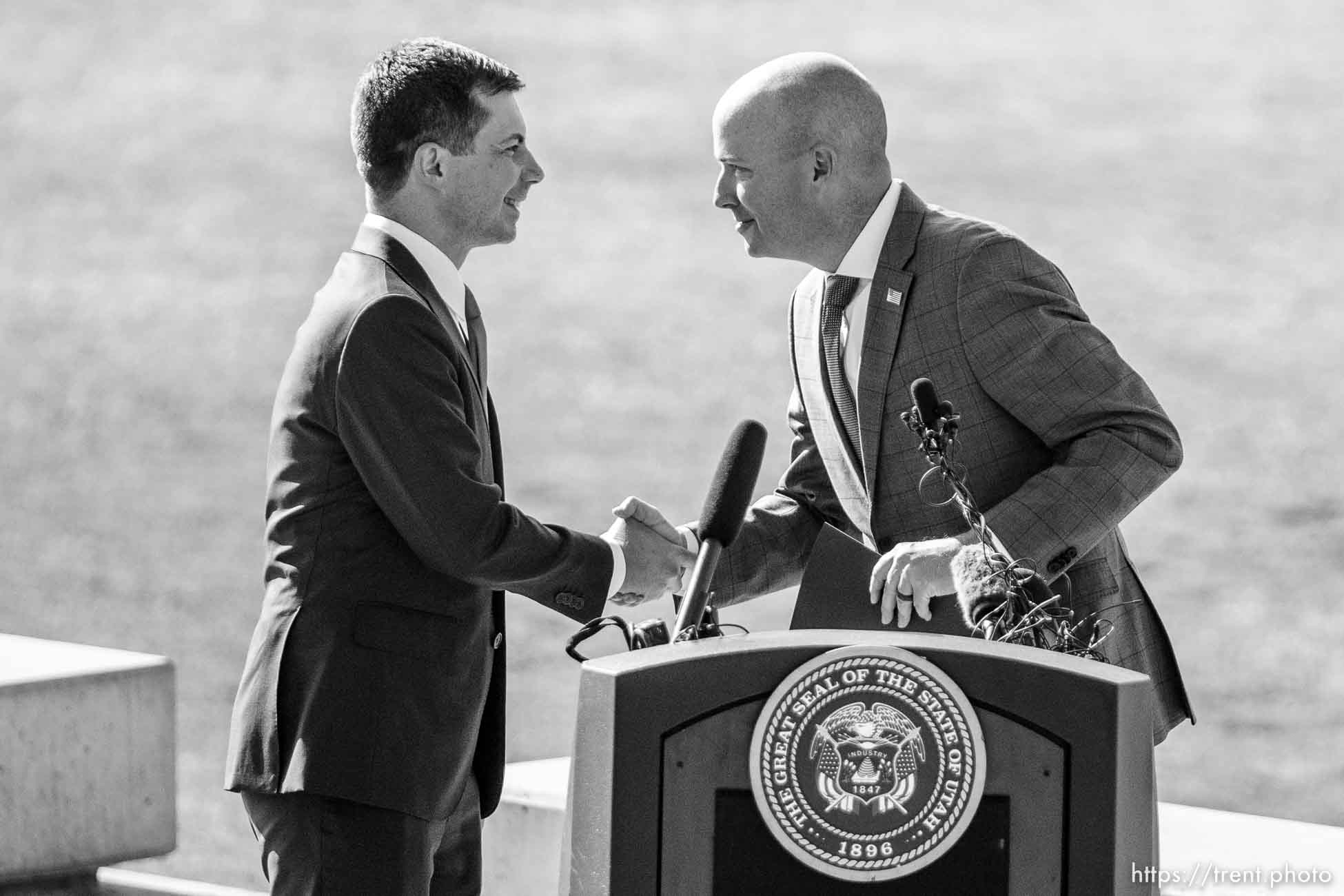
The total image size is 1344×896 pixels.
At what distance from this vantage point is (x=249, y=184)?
1361 centimetres

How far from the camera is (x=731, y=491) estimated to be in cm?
205

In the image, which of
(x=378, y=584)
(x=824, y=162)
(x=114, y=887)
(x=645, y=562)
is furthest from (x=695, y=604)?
(x=114, y=887)

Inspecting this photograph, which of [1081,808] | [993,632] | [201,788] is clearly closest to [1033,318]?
[993,632]

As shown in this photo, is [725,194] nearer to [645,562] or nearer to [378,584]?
[645,562]

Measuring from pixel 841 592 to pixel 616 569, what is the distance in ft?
1.38

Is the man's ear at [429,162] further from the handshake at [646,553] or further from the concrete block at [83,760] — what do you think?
the concrete block at [83,760]

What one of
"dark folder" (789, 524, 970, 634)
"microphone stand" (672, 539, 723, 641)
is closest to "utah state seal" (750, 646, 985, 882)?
"microphone stand" (672, 539, 723, 641)

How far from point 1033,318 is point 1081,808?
104cm

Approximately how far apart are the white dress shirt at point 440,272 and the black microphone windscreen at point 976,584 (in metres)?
0.54

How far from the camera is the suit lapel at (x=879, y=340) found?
8.89 ft

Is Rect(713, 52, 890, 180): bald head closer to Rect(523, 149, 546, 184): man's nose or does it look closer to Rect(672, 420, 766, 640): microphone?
Rect(523, 149, 546, 184): man's nose

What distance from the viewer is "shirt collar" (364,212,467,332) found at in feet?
8.50

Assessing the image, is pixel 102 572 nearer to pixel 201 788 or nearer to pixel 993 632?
pixel 201 788

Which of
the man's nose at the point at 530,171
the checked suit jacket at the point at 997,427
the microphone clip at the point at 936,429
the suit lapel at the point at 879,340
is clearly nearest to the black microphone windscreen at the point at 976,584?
the microphone clip at the point at 936,429
